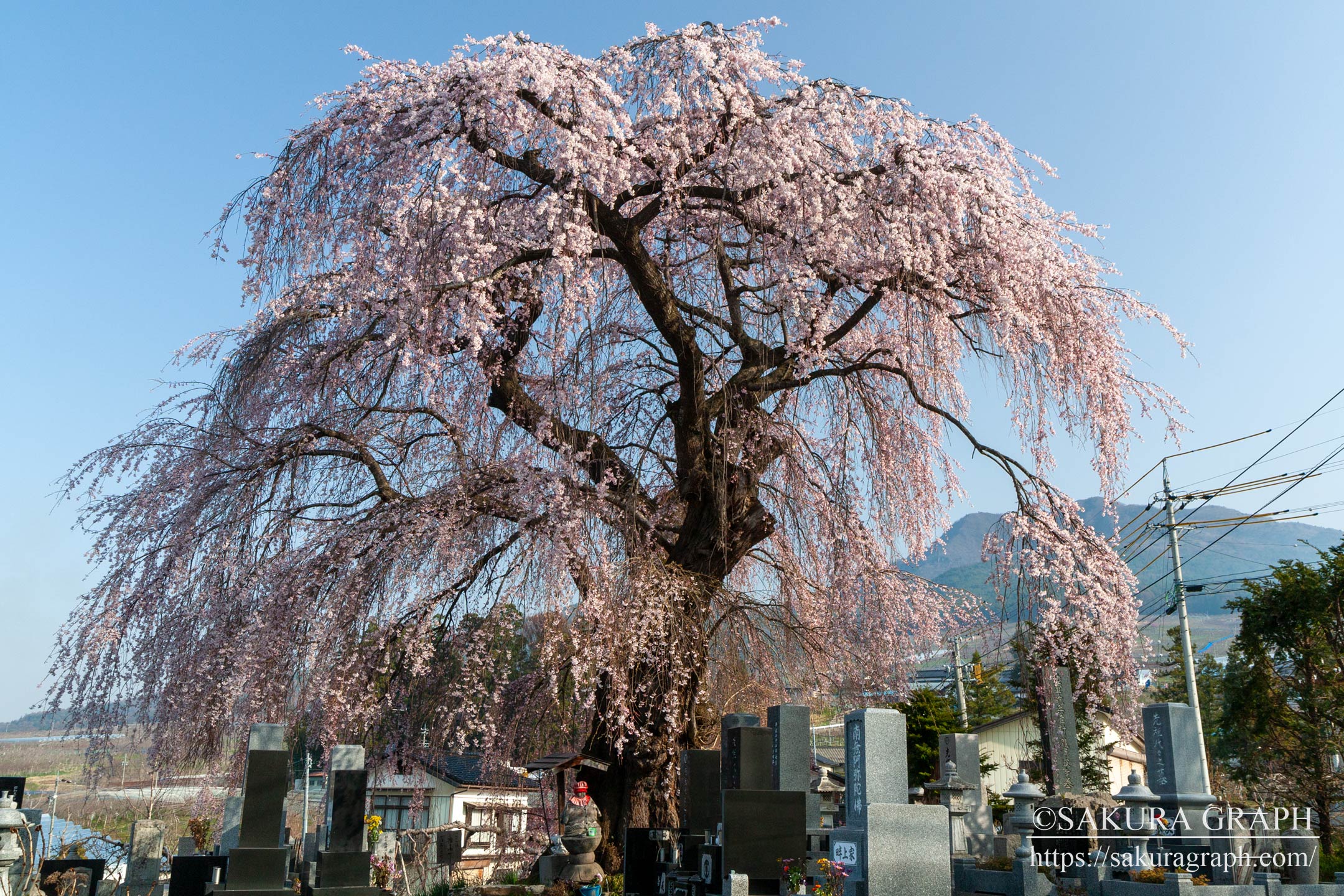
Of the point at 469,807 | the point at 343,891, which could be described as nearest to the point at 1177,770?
the point at 343,891

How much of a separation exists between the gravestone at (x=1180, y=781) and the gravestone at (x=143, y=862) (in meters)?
14.2

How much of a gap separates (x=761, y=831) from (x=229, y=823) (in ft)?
29.5

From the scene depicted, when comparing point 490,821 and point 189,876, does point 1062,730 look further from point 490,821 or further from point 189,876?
point 490,821

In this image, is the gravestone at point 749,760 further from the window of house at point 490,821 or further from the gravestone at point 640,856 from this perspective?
the window of house at point 490,821

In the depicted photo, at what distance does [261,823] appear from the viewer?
10469 millimetres

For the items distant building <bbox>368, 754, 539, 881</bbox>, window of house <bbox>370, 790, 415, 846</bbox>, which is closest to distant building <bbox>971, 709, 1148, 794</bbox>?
distant building <bbox>368, 754, 539, 881</bbox>

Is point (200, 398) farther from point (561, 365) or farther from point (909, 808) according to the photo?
→ point (909, 808)

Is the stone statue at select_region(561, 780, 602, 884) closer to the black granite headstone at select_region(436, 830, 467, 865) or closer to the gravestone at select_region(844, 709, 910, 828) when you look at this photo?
the gravestone at select_region(844, 709, 910, 828)

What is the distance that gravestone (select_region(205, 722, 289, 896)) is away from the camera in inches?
403

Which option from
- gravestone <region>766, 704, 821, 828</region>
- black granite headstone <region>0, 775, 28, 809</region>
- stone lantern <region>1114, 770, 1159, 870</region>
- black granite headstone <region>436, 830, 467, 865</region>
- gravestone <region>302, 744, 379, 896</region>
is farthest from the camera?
black granite headstone <region>436, 830, 467, 865</region>

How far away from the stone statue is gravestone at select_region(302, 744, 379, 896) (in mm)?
2265

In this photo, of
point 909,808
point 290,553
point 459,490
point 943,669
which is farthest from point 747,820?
point 943,669

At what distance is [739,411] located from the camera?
1245cm

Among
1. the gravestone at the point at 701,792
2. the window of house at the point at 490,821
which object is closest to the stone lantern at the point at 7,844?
the gravestone at the point at 701,792
